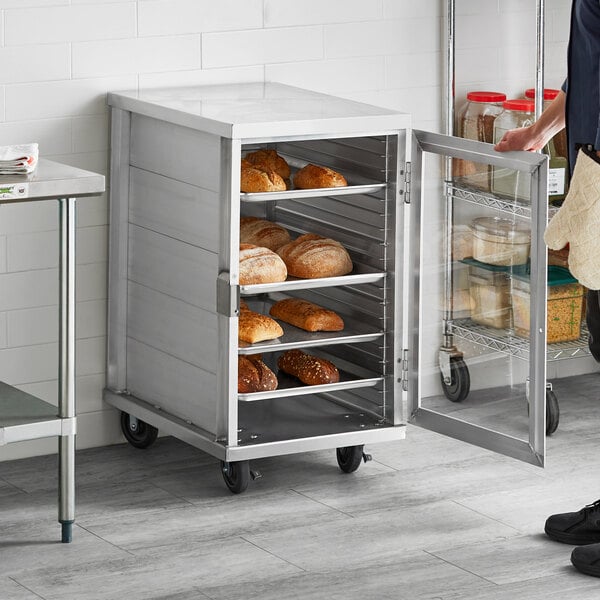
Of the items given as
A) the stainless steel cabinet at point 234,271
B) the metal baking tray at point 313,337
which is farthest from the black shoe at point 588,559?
the metal baking tray at point 313,337

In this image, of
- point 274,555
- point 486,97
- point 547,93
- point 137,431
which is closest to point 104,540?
point 274,555

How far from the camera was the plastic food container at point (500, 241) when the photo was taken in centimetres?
386

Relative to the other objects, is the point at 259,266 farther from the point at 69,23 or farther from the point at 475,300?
the point at 69,23

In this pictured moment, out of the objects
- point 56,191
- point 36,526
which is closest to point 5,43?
point 56,191


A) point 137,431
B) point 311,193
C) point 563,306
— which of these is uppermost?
point 311,193

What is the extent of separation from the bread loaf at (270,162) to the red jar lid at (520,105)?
892 millimetres

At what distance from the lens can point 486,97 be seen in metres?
4.70

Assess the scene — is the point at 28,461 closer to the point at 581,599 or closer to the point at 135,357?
the point at 135,357

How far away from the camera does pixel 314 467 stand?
419cm

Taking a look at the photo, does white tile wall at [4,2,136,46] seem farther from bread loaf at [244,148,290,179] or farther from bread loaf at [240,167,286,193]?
bread loaf at [240,167,286,193]

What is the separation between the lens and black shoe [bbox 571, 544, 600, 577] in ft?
11.1

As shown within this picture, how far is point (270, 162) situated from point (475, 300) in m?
0.76

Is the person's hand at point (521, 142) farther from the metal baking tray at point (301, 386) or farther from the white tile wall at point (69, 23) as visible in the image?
the white tile wall at point (69, 23)

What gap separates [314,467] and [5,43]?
5.16ft
